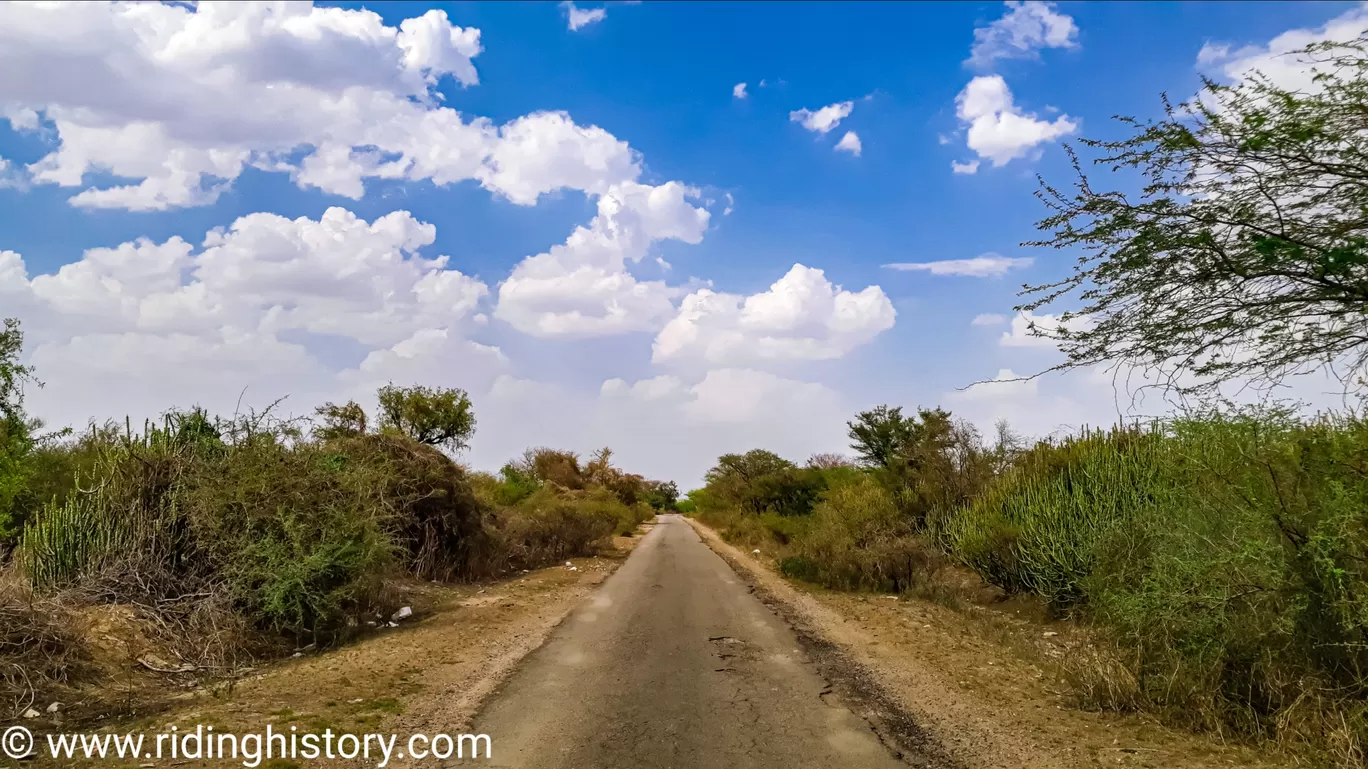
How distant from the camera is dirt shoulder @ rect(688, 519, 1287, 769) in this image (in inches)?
212

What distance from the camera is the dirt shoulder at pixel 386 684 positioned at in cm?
616

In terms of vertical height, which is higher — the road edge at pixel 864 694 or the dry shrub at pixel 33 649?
the dry shrub at pixel 33 649

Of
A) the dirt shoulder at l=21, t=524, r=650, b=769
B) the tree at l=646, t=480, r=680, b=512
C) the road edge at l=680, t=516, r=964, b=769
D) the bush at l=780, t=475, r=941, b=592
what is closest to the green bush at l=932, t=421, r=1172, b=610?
the bush at l=780, t=475, r=941, b=592

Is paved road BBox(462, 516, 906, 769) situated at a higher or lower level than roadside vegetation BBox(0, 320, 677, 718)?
lower

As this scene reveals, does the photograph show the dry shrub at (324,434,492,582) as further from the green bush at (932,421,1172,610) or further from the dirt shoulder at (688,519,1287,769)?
the green bush at (932,421,1172,610)

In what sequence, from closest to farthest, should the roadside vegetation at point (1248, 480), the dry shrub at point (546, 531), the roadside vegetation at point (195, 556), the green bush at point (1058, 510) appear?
the roadside vegetation at point (1248, 480)
the roadside vegetation at point (195, 556)
the green bush at point (1058, 510)
the dry shrub at point (546, 531)

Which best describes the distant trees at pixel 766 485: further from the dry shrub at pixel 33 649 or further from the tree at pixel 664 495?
the tree at pixel 664 495

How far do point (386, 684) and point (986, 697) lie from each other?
6.13 meters

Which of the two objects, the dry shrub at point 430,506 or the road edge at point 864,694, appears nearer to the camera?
the road edge at point 864,694

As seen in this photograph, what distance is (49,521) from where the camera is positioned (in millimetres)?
9922

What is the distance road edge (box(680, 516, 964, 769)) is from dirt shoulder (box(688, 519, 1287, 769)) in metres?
0.05

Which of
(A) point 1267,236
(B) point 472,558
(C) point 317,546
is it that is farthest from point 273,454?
(A) point 1267,236

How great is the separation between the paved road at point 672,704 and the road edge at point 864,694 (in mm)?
151

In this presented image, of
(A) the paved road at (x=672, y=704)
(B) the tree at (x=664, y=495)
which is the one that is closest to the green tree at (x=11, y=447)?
(A) the paved road at (x=672, y=704)
